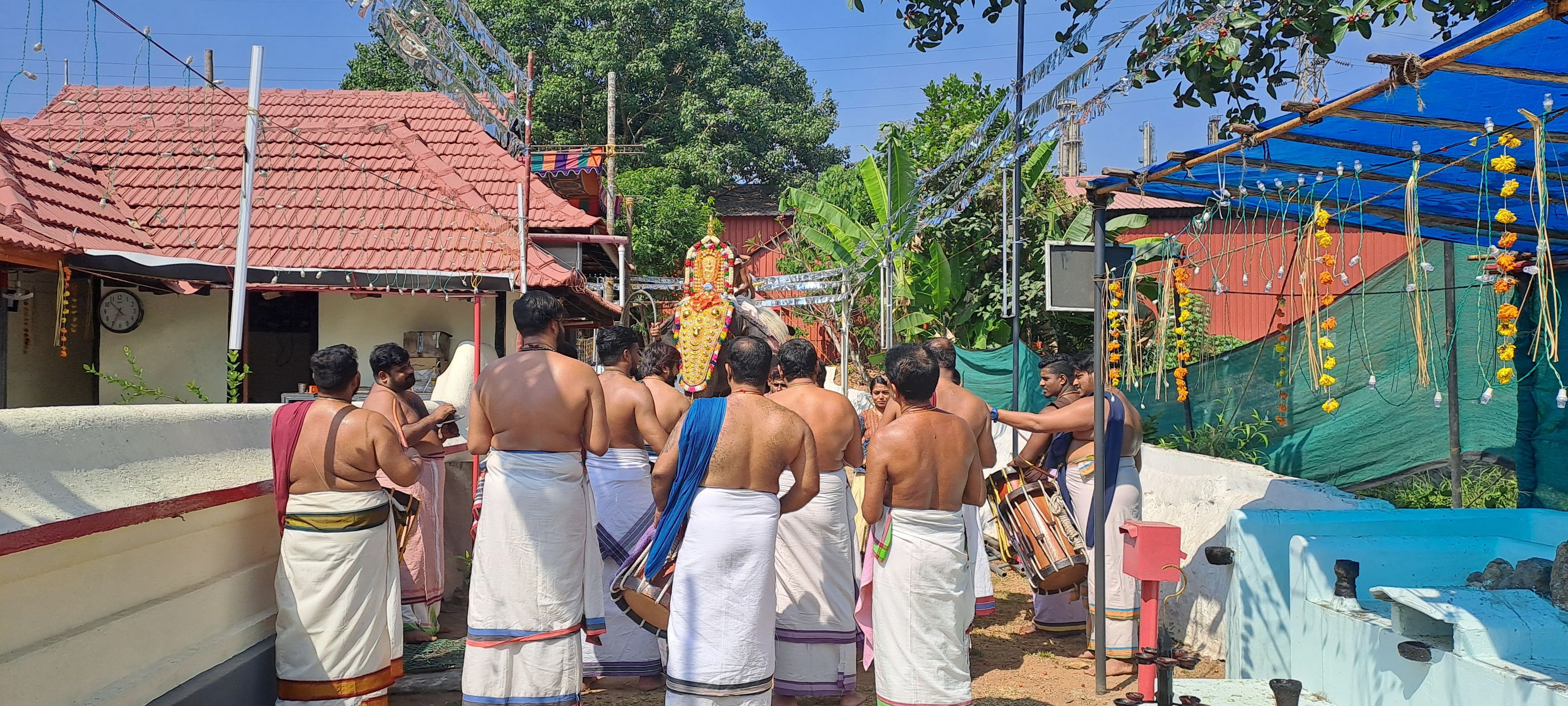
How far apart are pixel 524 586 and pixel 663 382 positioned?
1786 millimetres

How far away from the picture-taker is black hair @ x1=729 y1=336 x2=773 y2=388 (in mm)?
4254

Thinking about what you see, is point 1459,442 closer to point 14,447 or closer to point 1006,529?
point 1006,529

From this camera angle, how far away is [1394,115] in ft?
12.9

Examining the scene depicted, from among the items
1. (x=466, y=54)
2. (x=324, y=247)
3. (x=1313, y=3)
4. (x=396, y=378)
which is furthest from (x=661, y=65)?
(x=1313, y=3)

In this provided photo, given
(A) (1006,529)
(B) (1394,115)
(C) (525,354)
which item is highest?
(B) (1394,115)

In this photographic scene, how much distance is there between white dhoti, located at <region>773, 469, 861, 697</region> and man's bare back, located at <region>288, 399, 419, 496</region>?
6.00ft

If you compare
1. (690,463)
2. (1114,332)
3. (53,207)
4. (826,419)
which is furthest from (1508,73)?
(53,207)

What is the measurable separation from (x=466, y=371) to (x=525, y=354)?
3.20 metres

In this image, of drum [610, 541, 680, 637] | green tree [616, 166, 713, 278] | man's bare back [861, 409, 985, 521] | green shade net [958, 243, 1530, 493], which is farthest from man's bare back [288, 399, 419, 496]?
green tree [616, 166, 713, 278]

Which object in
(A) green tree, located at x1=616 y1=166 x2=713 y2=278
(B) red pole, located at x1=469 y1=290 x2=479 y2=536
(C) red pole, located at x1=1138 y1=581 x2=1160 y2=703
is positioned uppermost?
(A) green tree, located at x1=616 y1=166 x2=713 y2=278

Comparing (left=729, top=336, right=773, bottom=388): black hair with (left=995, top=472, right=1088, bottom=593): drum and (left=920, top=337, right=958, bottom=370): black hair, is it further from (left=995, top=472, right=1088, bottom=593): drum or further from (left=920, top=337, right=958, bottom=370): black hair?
(left=995, top=472, right=1088, bottom=593): drum

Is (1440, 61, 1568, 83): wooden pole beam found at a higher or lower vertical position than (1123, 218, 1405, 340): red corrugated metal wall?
lower

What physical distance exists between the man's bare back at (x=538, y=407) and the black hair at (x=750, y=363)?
62 centimetres

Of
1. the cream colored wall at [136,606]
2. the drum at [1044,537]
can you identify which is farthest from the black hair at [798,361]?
the cream colored wall at [136,606]
